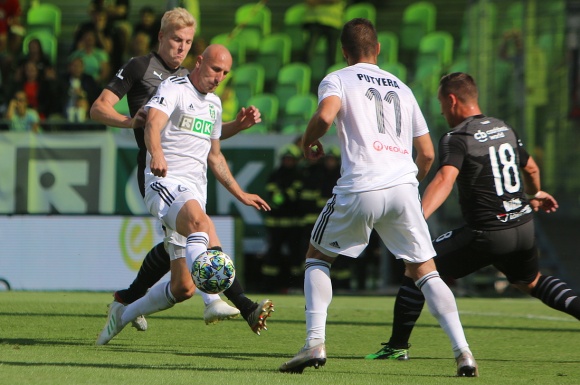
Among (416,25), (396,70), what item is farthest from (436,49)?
(396,70)

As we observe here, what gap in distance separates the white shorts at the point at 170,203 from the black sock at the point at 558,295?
240cm

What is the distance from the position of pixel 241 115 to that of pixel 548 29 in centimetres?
815

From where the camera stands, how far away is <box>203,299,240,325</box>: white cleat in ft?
21.9

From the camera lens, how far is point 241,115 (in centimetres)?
711

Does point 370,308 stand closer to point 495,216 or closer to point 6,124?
point 495,216

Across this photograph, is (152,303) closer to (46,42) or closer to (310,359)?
(310,359)

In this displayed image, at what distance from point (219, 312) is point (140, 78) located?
74.5 inches

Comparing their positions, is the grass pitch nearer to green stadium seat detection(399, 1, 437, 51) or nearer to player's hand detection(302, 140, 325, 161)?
player's hand detection(302, 140, 325, 161)

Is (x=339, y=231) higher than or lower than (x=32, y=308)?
higher

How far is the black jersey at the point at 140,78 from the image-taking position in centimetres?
746

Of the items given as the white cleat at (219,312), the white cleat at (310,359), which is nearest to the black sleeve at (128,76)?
the white cleat at (219,312)

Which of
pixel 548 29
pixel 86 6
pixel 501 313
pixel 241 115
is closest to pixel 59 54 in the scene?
pixel 86 6

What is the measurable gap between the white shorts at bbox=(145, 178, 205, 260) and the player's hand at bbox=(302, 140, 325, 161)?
94 centimetres

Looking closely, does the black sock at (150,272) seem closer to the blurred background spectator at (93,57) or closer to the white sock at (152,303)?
the white sock at (152,303)
